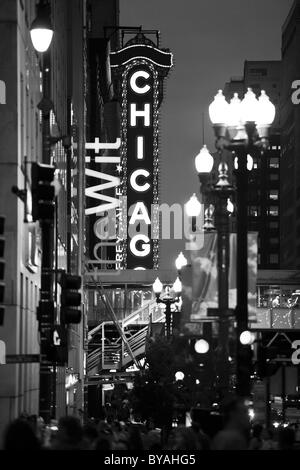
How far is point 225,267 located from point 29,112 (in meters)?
9.33

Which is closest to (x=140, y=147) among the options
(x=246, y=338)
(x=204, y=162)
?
(x=204, y=162)

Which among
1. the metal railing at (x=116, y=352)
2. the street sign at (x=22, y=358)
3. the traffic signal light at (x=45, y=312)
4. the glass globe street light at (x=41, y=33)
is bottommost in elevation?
the street sign at (x=22, y=358)

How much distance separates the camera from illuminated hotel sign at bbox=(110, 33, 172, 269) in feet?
325

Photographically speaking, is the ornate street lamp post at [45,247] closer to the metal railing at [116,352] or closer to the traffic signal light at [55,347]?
the traffic signal light at [55,347]

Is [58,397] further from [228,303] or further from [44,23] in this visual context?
[44,23]

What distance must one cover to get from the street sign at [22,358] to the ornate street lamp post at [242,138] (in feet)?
12.5

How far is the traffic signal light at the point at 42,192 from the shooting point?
2067 centimetres

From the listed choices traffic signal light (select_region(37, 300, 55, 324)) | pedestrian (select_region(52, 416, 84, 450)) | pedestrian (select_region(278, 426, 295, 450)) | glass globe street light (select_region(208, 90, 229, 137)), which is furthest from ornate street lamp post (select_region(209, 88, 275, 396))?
pedestrian (select_region(52, 416, 84, 450))

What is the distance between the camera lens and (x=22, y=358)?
2512 cm

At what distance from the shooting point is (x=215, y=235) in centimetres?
2633

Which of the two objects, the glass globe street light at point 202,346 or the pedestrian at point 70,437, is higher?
the glass globe street light at point 202,346

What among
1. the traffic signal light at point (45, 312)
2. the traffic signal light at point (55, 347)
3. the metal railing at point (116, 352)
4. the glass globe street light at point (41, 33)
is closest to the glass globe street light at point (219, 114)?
the traffic signal light at point (45, 312)

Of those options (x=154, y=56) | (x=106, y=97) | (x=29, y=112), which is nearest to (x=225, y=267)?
(x=29, y=112)

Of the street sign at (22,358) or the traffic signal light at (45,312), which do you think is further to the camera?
A: the street sign at (22,358)
